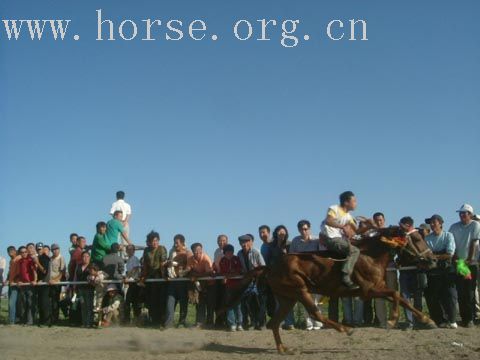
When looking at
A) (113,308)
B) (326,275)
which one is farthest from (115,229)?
(326,275)

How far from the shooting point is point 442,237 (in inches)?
526

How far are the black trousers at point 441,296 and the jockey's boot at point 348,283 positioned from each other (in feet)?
8.90

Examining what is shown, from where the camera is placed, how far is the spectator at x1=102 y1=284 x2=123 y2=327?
15500 millimetres

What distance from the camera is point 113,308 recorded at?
15539mm

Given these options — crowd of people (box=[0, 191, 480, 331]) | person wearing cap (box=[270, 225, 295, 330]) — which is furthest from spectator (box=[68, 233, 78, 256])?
person wearing cap (box=[270, 225, 295, 330])

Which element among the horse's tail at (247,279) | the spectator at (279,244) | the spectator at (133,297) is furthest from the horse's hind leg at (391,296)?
the spectator at (133,297)

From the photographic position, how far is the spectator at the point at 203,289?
1497 centimetres

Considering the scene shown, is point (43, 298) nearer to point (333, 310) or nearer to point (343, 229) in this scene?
point (333, 310)

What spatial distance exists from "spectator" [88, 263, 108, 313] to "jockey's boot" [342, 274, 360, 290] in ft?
22.2

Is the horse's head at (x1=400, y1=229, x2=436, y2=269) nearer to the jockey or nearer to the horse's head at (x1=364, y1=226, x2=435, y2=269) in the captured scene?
the horse's head at (x1=364, y1=226, x2=435, y2=269)

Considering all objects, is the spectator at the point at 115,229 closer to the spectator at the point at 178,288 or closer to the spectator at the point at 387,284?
the spectator at the point at 178,288

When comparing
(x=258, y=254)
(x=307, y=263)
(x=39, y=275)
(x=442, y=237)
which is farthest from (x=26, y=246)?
(x=442, y=237)

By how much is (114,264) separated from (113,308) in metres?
1.12

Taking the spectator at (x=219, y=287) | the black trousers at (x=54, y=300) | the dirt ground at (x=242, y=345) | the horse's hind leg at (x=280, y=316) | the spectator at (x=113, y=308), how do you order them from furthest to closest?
the black trousers at (x=54, y=300) → the spectator at (x=113, y=308) → the spectator at (x=219, y=287) → the horse's hind leg at (x=280, y=316) → the dirt ground at (x=242, y=345)
